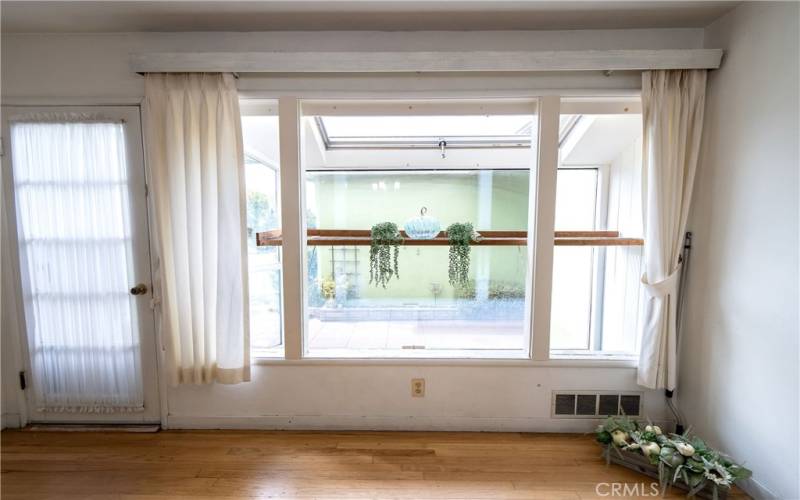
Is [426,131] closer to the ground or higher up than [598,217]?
higher up

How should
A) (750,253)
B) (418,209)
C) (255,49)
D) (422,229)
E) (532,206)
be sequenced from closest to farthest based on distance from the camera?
→ 1. (750,253)
2. (255,49)
3. (532,206)
4. (422,229)
5. (418,209)

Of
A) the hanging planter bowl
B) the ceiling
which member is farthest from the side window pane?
the hanging planter bowl

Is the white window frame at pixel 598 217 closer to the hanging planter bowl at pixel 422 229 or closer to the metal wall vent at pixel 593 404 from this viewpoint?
the metal wall vent at pixel 593 404

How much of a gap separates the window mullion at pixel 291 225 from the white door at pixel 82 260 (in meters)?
0.82

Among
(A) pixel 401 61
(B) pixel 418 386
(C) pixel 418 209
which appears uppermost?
(A) pixel 401 61

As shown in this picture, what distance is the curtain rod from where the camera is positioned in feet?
5.52

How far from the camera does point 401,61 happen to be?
1717 mm

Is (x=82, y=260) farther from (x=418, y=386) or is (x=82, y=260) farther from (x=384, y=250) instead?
(x=418, y=386)

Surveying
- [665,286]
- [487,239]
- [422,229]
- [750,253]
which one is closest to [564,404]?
[665,286]

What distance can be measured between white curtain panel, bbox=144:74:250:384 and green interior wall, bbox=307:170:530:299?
1.84 ft

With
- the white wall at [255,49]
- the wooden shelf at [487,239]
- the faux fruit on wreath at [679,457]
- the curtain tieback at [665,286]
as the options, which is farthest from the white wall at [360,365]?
the wooden shelf at [487,239]

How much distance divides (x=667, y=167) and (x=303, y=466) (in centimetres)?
252

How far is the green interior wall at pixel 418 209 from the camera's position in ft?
7.05

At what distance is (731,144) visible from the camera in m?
1.59
